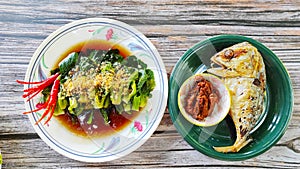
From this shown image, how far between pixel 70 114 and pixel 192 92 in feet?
1.62

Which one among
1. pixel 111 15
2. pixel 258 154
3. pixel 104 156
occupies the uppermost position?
pixel 111 15

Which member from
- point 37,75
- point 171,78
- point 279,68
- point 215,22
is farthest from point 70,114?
point 279,68

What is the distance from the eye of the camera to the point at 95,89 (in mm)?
1907

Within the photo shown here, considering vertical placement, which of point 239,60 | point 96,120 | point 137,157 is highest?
point 239,60

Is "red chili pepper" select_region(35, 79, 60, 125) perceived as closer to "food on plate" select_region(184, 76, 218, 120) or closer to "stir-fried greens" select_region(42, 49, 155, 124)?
"stir-fried greens" select_region(42, 49, 155, 124)

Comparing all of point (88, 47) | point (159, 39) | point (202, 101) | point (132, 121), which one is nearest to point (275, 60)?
point (202, 101)

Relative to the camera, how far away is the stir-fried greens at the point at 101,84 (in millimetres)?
1909

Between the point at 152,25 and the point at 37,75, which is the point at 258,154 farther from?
the point at 37,75

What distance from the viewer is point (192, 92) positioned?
1.92 metres

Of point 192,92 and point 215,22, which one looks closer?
point 192,92

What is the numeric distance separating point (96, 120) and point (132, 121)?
0.14m

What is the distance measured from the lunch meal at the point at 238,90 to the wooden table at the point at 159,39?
15cm

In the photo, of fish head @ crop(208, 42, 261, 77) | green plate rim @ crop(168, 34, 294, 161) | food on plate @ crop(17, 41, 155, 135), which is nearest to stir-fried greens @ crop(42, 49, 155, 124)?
food on plate @ crop(17, 41, 155, 135)

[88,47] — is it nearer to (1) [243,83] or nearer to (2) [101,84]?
(2) [101,84]
